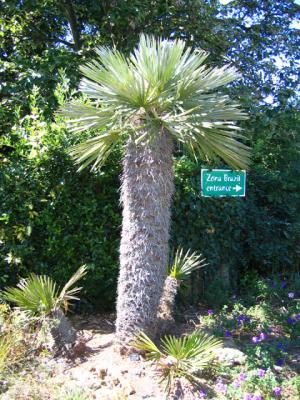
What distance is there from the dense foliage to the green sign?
22 cm

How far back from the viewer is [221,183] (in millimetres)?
5145

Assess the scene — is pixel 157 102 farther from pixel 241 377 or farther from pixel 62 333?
pixel 241 377

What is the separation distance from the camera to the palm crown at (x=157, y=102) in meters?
3.49

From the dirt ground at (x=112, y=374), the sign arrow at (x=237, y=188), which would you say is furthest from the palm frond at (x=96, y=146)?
the sign arrow at (x=237, y=188)

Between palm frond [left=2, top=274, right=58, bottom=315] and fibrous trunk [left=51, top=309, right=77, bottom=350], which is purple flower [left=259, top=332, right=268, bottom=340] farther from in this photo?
palm frond [left=2, top=274, right=58, bottom=315]

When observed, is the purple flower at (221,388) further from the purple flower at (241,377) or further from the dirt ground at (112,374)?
the dirt ground at (112,374)

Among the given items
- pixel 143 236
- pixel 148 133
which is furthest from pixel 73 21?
pixel 143 236

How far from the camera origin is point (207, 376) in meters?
3.43

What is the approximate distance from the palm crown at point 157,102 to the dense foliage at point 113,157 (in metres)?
1.07

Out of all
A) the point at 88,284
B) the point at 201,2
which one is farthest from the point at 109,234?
the point at 201,2

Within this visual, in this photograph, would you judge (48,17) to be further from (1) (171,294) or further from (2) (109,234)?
(1) (171,294)

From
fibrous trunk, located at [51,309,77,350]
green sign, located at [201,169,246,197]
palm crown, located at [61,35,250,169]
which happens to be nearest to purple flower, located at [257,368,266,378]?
fibrous trunk, located at [51,309,77,350]

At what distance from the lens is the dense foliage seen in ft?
15.2

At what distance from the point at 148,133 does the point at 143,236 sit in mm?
870
